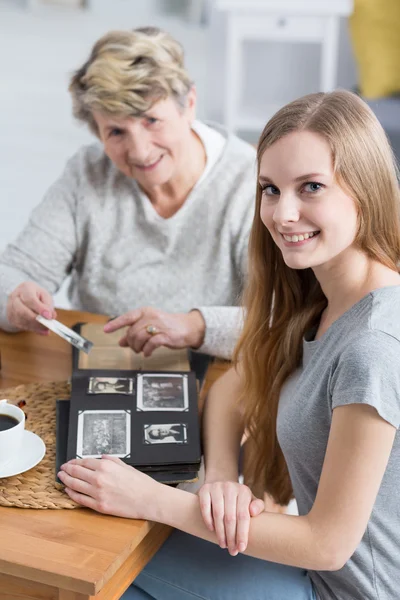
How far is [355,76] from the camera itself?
5125 mm

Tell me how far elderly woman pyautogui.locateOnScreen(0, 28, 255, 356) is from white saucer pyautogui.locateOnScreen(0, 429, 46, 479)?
557 mm

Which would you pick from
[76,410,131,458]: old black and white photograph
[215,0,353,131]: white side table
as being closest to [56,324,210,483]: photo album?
[76,410,131,458]: old black and white photograph

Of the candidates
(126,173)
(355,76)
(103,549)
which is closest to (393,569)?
(103,549)

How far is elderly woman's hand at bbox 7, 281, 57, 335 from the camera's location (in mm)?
1613

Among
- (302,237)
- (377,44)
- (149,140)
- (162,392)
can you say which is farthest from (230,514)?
(377,44)

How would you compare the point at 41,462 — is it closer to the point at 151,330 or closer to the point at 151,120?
the point at 151,330

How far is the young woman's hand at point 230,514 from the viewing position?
1155mm

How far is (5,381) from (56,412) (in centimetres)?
19

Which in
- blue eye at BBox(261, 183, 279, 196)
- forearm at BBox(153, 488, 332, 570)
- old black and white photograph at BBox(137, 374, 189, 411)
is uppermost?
blue eye at BBox(261, 183, 279, 196)

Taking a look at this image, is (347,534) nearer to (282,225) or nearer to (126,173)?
(282,225)

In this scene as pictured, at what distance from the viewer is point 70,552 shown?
42.2 inches

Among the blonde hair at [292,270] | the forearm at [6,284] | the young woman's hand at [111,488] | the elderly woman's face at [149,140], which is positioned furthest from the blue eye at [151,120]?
the young woman's hand at [111,488]

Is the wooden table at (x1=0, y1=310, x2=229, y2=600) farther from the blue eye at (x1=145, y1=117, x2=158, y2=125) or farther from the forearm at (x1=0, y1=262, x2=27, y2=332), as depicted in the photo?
the blue eye at (x1=145, y1=117, x2=158, y2=125)

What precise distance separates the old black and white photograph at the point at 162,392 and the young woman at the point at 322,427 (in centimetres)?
7
